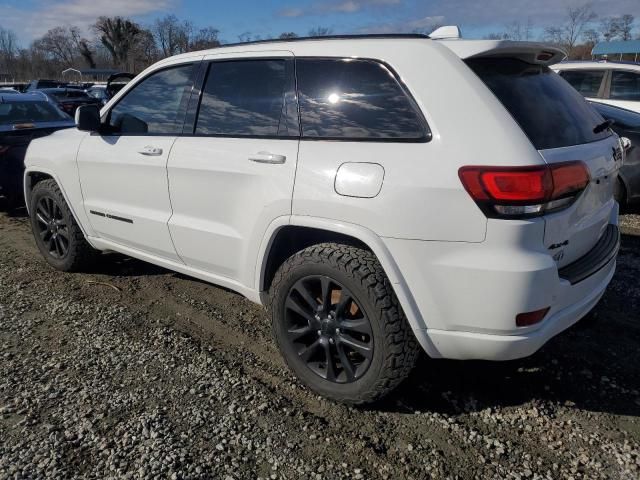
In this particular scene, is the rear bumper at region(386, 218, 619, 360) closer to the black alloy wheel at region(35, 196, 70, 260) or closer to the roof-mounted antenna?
the roof-mounted antenna

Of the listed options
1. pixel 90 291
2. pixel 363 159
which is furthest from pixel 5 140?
pixel 363 159

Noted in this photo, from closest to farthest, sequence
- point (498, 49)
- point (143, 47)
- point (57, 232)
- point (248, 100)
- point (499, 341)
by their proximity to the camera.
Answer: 1. point (499, 341)
2. point (498, 49)
3. point (248, 100)
4. point (57, 232)
5. point (143, 47)

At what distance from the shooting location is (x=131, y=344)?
3467 mm

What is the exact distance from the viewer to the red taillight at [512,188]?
217cm

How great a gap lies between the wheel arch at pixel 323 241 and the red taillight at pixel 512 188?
0.48 meters

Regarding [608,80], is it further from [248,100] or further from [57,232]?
[57,232]

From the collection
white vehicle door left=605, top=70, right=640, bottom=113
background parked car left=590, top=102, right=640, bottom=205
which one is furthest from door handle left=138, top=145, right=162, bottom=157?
white vehicle door left=605, top=70, right=640, bottom=113

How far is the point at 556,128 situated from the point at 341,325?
1.40 metres

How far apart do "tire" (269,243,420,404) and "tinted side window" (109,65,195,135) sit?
4.67ft

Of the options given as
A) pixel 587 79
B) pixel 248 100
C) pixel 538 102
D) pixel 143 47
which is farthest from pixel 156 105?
pixel 143 47

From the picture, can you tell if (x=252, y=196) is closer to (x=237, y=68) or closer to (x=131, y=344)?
(x=237, y=68)

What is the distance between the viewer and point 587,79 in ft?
28.7

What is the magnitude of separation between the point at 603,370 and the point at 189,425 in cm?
233

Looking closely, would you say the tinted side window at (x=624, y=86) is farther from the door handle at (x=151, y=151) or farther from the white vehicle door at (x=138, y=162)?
the door handle at (x=151, y=151)
